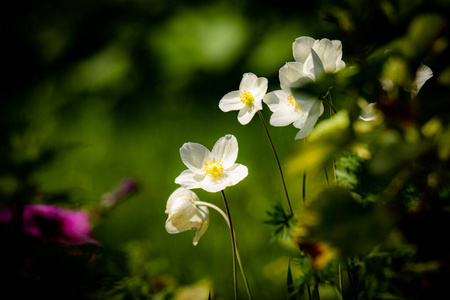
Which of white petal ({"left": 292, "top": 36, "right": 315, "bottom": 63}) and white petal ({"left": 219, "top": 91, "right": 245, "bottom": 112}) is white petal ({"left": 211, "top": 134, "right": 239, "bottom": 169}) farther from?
white petal ({"left": 292, "top": 36, "right": 315, "bottom": 63})

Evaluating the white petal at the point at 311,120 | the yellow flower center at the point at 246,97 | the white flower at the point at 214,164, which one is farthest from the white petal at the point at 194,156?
the white petal at the point at 311,120

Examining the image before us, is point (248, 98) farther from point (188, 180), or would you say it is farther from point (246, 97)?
point (188, 180)

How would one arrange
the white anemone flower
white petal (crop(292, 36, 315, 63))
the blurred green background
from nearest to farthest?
the white anemone flower < white petal (crop(292, 36, 315, 63)) < the blurred green background

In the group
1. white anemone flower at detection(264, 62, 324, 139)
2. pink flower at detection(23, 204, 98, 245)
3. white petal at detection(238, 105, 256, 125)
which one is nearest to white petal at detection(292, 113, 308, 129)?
white anemone flower at detection(264, 62, 324, 139)

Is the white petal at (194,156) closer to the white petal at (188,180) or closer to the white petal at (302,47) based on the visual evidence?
the white petal at (188,180)

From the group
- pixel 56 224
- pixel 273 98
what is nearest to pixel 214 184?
pixel 273 98

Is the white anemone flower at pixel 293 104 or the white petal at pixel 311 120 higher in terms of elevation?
the white anemone flower at pixel 293 104

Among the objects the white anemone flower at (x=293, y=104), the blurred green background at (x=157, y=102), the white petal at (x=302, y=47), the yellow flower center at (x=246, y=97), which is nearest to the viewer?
the white anemone flower at (x=293, y=104)
